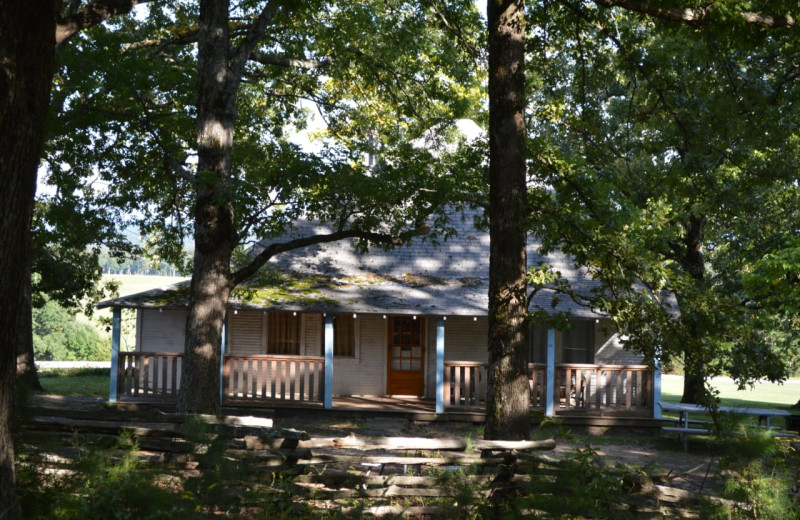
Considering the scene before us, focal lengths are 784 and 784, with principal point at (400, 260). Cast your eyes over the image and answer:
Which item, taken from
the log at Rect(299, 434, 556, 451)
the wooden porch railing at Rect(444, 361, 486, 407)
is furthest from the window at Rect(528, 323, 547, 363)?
the log at Rect(299, 434, 556, 451)

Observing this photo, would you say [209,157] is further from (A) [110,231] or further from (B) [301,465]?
(A) [110,231]

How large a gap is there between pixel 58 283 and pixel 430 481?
21.0 meters

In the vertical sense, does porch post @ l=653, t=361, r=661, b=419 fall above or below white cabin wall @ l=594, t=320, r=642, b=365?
below

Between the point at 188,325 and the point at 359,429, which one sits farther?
the point at 359,429

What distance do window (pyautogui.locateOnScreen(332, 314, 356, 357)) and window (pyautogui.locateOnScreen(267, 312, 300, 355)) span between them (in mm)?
1028

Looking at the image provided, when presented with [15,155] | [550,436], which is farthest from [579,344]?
[15,155]

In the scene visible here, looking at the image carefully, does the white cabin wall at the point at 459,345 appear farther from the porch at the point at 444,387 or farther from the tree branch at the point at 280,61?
the tree branch at the point at 280,61

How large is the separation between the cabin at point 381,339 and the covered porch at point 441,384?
34 mm

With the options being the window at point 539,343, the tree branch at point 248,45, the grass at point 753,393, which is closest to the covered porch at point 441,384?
the window at point 539,343

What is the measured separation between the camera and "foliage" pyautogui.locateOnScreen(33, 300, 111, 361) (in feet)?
226

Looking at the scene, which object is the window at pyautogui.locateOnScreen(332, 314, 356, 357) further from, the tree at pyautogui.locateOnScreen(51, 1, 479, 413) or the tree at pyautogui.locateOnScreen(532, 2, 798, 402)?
the tree at pyautogui.locateOnScreen(532, 2, 798, 402)

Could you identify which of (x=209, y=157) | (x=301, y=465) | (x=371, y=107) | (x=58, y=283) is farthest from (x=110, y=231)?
(x=301, y=465)

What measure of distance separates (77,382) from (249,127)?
12.7 m

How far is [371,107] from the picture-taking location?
22.7m
